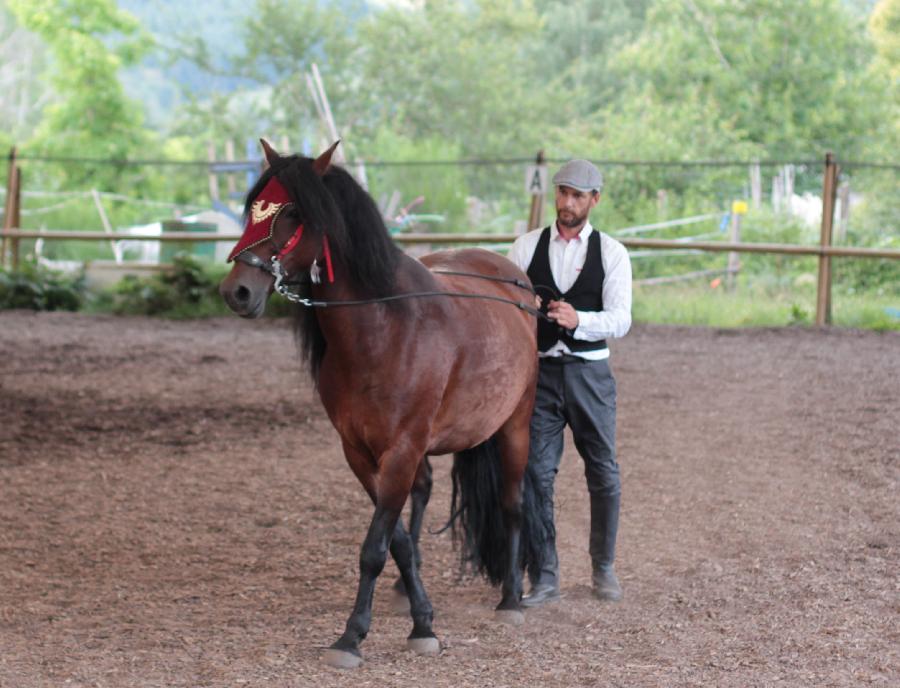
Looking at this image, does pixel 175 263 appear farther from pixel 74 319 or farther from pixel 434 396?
pixel 434 396

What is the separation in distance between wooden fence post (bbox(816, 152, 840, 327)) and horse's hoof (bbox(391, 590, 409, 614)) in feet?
28.1

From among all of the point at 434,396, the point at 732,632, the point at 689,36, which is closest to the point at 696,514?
the point at 732,632

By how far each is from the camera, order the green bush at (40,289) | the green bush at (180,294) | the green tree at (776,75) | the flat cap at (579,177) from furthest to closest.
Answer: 1. the green tree at (776,75)
2. the green bush at (40,289)
3. the green bush at (180,294)
4. the flat cap at (579,177)

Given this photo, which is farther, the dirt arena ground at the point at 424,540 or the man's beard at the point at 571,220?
the man's beard at the point at 571,220

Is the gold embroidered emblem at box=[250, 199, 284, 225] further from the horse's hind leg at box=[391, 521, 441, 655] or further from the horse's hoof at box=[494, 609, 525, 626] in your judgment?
the horse's hoof at box=[494, 609, 525, 626]

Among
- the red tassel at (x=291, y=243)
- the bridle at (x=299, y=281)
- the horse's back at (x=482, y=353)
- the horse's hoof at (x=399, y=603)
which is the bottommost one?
the horse's hoof at (x=399, y=603)

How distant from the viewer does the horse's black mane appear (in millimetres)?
3510

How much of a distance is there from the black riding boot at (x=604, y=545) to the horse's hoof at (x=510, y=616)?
0.42 meters

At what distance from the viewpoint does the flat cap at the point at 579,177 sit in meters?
4.23

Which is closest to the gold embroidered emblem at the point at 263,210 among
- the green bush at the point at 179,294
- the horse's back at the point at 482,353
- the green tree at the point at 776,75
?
the horse's back at the point at 482,353

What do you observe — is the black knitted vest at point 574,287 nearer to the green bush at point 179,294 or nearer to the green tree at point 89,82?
the green bush at point 179,294

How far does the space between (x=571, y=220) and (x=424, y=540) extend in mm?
1824

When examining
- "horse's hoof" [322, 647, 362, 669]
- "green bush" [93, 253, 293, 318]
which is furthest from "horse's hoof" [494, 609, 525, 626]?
"green bush" [93, 253, 293, 318]

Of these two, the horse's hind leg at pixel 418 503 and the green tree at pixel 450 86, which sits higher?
the green tree at pixel 450 86
